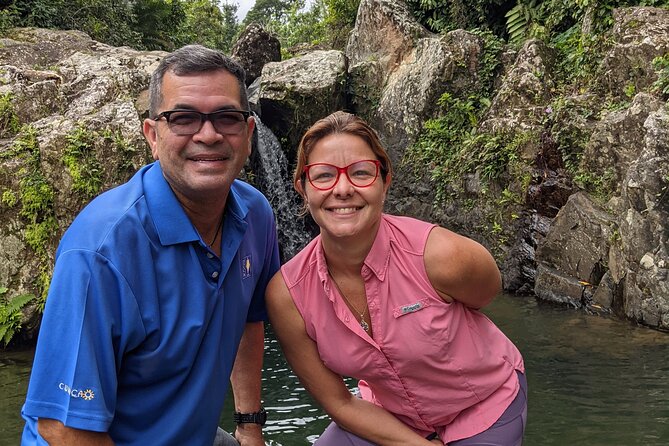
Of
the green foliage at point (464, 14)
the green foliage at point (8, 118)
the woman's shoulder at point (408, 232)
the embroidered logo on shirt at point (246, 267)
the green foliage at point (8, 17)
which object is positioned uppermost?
the green foliage at point (464, 14)

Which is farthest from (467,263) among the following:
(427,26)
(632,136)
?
(427,26)

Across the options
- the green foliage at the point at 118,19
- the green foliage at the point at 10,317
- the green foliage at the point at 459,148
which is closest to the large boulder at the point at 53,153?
the green foliage at the point at 10,317

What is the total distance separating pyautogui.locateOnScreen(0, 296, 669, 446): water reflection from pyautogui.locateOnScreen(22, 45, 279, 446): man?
9.37 feet

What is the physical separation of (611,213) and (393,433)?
6999mm

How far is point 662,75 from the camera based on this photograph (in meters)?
9.38

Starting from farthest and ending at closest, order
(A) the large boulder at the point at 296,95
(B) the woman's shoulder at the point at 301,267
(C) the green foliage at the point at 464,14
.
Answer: (C) the green foliage at the point at 464,14, (A) the large boulder at the point at 296,95, (B) the woman's shoulder at the point at 301,267

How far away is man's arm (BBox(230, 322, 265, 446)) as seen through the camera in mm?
3502

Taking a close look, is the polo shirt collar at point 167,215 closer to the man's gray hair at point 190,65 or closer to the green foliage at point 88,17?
the man's gray hair at point 190,65

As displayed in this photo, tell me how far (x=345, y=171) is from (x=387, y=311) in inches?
24.9

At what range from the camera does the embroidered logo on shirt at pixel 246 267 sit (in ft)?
10.3

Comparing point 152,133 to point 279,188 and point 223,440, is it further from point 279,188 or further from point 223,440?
point 279,188

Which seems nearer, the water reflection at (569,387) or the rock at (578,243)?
the water reflection at (569,387)

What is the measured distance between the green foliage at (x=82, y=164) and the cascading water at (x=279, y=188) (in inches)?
165

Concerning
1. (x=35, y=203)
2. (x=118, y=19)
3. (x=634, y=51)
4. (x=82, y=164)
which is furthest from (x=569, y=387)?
(x=118, y=19)
